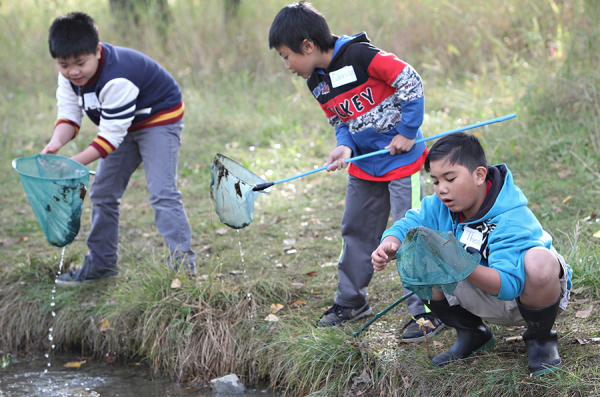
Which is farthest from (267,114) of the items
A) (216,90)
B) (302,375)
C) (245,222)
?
(302,375)

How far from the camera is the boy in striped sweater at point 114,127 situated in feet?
10.7

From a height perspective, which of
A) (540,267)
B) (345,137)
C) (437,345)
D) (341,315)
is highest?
(345,137)

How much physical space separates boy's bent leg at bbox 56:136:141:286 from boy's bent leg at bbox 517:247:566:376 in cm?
259

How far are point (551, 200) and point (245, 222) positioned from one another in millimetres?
2586

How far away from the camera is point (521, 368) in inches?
88.4

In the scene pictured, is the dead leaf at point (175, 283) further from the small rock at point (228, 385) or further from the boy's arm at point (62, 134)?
the boy's arm at point (62, 134)

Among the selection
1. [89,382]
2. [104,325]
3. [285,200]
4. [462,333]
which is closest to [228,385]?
[89,382]

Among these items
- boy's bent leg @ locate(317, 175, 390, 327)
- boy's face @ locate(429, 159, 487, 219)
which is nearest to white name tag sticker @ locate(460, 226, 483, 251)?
boy's face @ locate(429, 159, 487, 219)

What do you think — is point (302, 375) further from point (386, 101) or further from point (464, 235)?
point (386, 101)

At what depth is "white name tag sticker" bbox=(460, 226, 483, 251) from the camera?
7.02 ft

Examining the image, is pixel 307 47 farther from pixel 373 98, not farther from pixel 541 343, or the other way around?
pixel 541 343

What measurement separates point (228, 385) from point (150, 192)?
133cm

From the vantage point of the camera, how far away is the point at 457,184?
2080 mm

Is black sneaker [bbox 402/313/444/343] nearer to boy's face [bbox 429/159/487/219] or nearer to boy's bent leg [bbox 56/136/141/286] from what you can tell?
boy's face [bbox 429/159/487/219]
